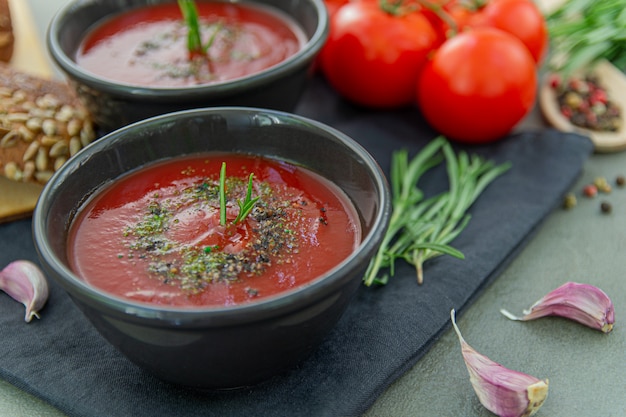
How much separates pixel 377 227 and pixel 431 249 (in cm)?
46

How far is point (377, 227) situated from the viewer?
1681 millimetres

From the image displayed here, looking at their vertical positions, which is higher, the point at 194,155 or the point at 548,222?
the point at 194,155

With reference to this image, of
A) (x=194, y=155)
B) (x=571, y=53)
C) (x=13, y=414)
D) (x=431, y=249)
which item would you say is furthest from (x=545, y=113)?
(x=13, y=414)

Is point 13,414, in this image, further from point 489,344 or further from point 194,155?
point 489,344

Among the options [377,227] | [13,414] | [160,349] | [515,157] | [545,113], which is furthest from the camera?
[545,113]

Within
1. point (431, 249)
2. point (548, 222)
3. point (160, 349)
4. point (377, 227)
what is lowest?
point (548, 222)

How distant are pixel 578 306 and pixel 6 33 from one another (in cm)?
215

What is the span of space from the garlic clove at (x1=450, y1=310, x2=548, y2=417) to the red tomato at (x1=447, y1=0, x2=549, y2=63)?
1495 mm

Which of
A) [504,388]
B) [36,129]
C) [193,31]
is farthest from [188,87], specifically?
[504,388]

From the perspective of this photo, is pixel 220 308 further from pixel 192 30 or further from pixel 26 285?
pixel 192 30

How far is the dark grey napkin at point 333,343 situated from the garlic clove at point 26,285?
1.0 inches

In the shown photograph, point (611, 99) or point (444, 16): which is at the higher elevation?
point (444, 16)

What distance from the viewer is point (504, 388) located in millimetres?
1727

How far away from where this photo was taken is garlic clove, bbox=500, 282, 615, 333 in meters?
1.98
